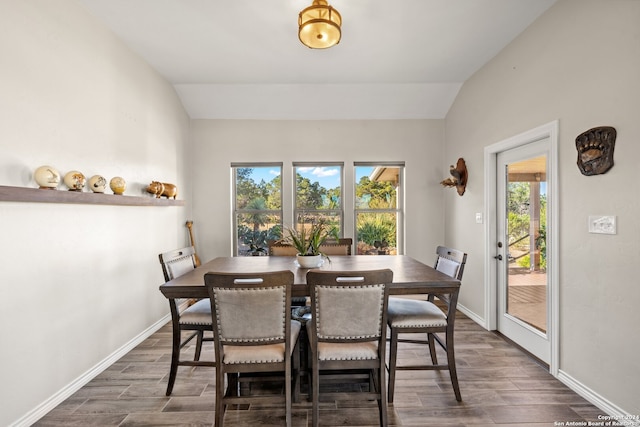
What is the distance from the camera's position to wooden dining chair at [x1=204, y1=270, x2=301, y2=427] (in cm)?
A: 159

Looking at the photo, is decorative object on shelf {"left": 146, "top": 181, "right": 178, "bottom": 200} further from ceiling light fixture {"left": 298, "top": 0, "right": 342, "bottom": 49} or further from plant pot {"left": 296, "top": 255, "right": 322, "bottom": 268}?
ceiling light fixture {"left": 298, "top": 0, "right": 342, "bottom": 49}

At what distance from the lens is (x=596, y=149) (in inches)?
77.1

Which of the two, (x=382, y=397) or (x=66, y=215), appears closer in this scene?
(x=382, y=397)

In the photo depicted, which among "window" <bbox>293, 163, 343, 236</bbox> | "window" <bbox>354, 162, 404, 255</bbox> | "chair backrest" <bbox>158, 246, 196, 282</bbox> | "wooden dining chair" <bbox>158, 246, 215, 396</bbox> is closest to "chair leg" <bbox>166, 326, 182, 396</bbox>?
"wooden dining chair" <bbox>158, 246, 215, 396</bbox>

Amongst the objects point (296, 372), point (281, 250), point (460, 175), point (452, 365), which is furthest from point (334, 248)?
point (460, 175)

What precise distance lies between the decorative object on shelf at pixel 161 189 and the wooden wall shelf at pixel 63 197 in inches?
7.7

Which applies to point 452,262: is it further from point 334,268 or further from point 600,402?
point 600,402

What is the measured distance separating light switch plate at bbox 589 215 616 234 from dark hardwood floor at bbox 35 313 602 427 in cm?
118

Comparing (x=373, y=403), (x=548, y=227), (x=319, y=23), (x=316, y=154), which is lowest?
(x=373, y=403)

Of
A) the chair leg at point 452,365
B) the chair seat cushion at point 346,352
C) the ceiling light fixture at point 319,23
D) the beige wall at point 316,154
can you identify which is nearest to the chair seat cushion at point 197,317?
the chair seat cushion at point 346,352

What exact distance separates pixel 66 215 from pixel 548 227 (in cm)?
375

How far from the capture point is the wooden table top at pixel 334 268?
1.82m

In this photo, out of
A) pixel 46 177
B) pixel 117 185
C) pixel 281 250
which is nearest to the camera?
pixel 46 177

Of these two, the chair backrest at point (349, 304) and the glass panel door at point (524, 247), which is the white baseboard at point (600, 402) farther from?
the chair backrest at point (349, 304)
